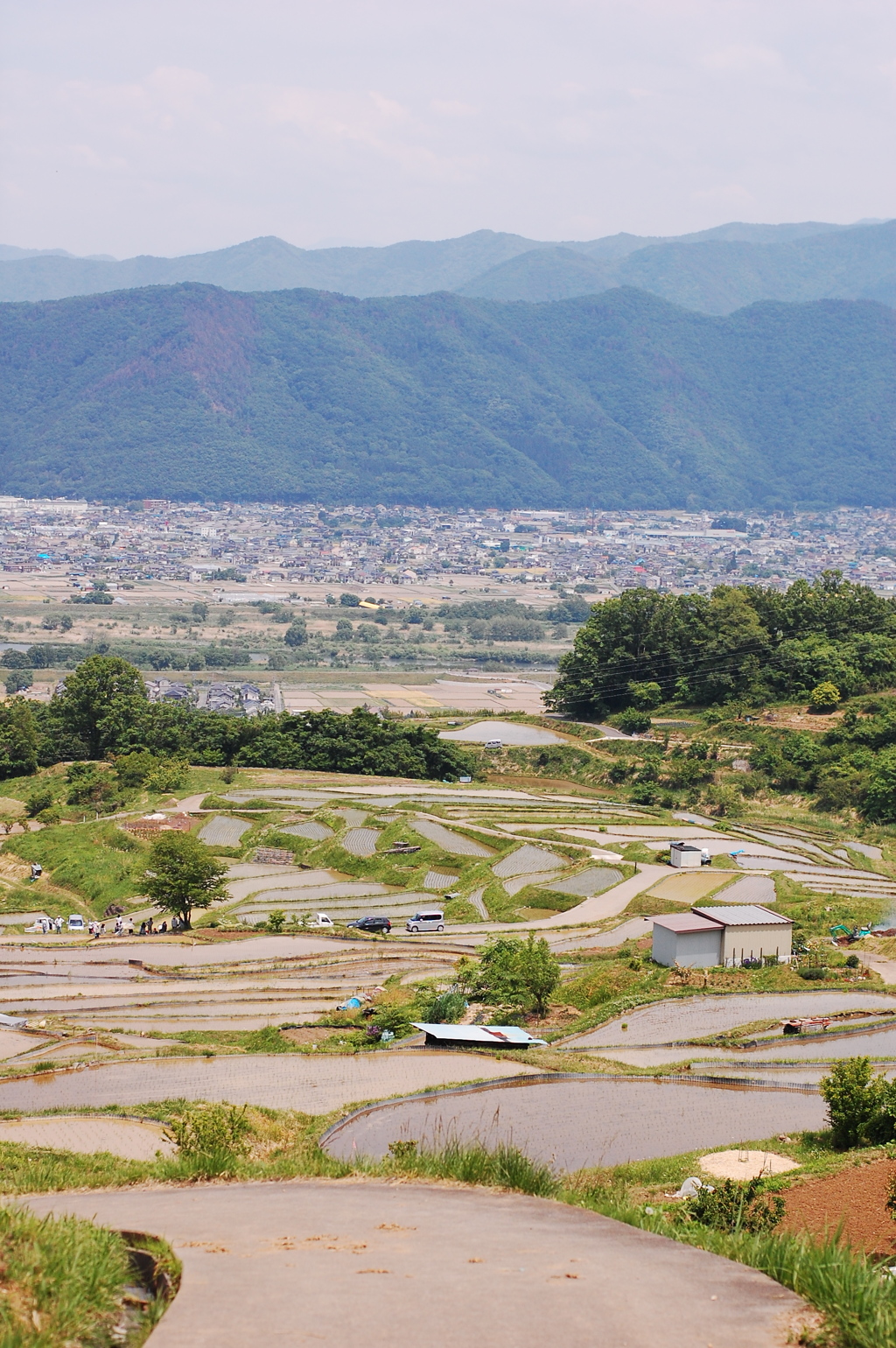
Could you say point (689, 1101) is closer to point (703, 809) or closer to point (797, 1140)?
point (797, 1140)

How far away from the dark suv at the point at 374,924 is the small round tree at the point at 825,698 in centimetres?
2947

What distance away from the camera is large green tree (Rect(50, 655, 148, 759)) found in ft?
167

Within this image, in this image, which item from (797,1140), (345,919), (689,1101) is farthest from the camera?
(345,919)

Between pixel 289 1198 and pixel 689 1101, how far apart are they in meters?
8.07

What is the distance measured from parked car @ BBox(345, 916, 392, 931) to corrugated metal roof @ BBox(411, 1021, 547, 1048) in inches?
440

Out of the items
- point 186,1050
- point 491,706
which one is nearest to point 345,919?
point 186,1050

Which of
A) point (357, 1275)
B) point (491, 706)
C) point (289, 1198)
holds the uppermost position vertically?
point (357, 1275)

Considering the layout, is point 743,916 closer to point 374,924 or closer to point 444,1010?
point 444,1010

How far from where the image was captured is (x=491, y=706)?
79.5m

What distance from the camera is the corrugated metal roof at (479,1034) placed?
708 inches

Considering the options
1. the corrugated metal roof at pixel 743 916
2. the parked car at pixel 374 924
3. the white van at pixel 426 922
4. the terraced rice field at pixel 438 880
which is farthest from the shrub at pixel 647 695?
the corrugated metal roof at pixel 743 916

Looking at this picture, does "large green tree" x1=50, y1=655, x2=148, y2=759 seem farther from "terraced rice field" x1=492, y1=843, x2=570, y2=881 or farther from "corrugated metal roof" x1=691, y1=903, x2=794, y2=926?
"corrugated metal roof" x1=691, y1=903, x2=794, y2=926

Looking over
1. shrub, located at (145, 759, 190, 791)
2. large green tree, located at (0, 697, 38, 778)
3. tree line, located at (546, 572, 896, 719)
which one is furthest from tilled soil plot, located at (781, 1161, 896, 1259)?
tree line, located at (546, 572, 896, 719)

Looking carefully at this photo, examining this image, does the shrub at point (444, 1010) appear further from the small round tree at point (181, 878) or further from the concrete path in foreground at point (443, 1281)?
the concrete path in foreground at point (443, 1281)
